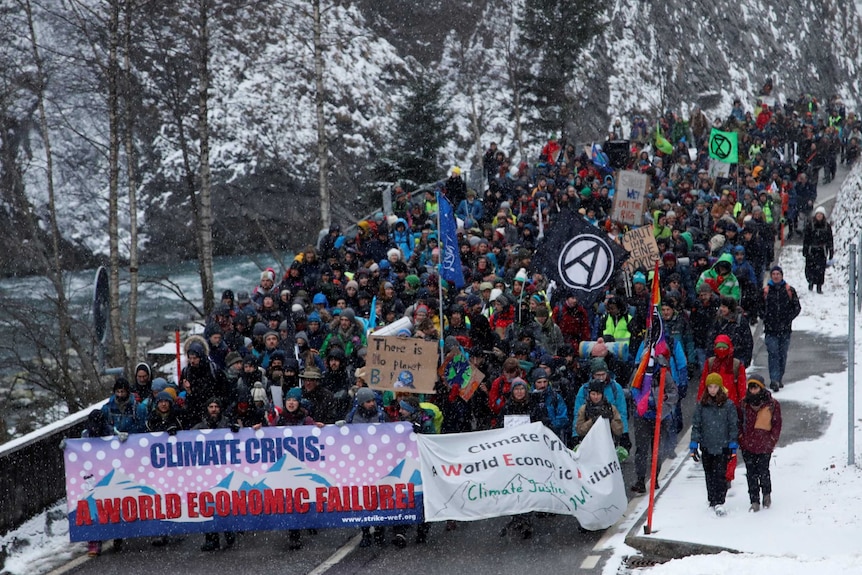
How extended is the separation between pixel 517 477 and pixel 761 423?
2.24 m

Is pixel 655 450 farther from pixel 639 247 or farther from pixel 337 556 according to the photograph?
pixel 639 247

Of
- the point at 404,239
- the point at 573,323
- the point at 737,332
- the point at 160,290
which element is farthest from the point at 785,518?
the point at 160,290

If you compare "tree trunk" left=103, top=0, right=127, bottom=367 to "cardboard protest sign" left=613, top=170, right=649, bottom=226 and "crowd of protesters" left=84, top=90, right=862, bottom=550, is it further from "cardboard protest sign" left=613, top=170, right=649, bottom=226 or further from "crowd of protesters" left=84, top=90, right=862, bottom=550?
"cardboard protest sign" left=613, top=170, right=649, bottom=226

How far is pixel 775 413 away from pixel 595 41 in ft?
155

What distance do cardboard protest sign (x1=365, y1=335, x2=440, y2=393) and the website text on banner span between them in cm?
106

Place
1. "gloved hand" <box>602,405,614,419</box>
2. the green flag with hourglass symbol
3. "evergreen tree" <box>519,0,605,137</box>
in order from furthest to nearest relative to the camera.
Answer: "evergreen tree" <box>519,0,605,137</box>, the green flag with hourglass symbol, "gloved hand" <box>602,405,614,419</box>

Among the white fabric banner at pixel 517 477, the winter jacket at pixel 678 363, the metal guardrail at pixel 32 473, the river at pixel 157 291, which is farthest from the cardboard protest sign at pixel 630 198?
the metal guardrail at pixel 32 473

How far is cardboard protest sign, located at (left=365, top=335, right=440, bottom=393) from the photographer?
11734 mm

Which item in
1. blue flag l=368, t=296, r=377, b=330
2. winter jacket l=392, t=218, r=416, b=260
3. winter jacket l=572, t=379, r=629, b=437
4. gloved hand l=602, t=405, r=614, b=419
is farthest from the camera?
winter jacket l=392, t=218, r=416, b=260

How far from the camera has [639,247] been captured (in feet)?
49.9

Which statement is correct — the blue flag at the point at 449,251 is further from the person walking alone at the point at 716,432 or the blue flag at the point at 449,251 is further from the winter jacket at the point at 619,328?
the person walking alone at the point at 716,432

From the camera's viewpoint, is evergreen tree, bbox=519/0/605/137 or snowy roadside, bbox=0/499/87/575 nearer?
snowy roadside, bbox=0/499/87/575

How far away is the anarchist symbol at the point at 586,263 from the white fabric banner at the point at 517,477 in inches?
133

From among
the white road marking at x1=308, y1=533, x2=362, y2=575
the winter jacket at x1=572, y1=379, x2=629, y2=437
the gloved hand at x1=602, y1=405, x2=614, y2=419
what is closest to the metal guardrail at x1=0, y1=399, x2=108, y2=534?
the white road marking at x1=308, y1=533, x2=362, y2=575
